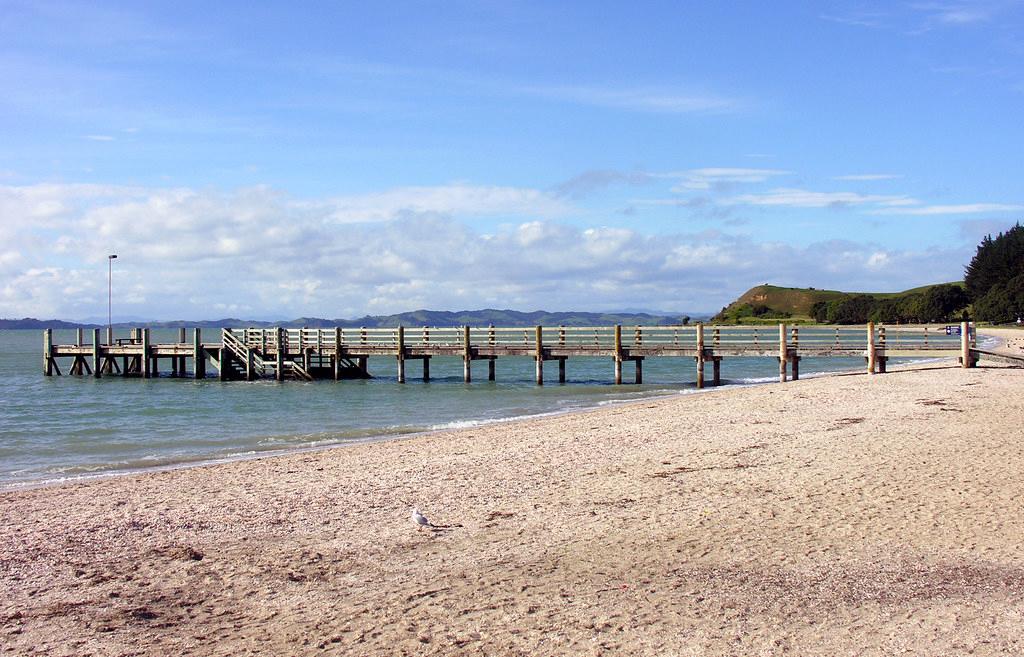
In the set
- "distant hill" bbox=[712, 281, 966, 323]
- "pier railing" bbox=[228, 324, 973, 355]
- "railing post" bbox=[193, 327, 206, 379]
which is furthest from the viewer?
"distant hill" bbox=[712, 281, 966, 323]

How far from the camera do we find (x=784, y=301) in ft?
478

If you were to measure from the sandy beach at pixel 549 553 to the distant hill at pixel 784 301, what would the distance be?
10879 cm

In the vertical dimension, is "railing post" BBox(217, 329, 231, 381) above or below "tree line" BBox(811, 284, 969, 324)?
below

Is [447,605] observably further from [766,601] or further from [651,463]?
[651,463]

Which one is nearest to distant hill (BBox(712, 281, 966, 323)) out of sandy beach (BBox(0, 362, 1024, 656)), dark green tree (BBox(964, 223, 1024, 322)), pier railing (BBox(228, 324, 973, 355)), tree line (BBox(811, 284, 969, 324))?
tree line (BBox(811, 284, 969, 324))

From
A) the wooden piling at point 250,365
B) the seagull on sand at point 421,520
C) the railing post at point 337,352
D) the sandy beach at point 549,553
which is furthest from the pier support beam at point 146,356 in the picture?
the seagull on sand at point 421,520

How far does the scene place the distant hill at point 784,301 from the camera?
126 metres

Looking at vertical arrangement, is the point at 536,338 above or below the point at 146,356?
above

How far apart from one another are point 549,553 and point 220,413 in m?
21.0

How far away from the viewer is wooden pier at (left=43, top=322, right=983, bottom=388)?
3272 cm

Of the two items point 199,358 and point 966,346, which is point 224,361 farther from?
point 966,346

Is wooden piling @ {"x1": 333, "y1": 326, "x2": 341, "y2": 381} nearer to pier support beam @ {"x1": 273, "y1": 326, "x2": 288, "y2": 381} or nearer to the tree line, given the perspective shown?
pier support beam @ {"x1": 273, "y1": 326, "x2": 288, "y2": 381}

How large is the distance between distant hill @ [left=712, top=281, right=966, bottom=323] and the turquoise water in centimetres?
8535

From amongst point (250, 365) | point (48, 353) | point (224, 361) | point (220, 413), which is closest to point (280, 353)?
point (250, 365)
